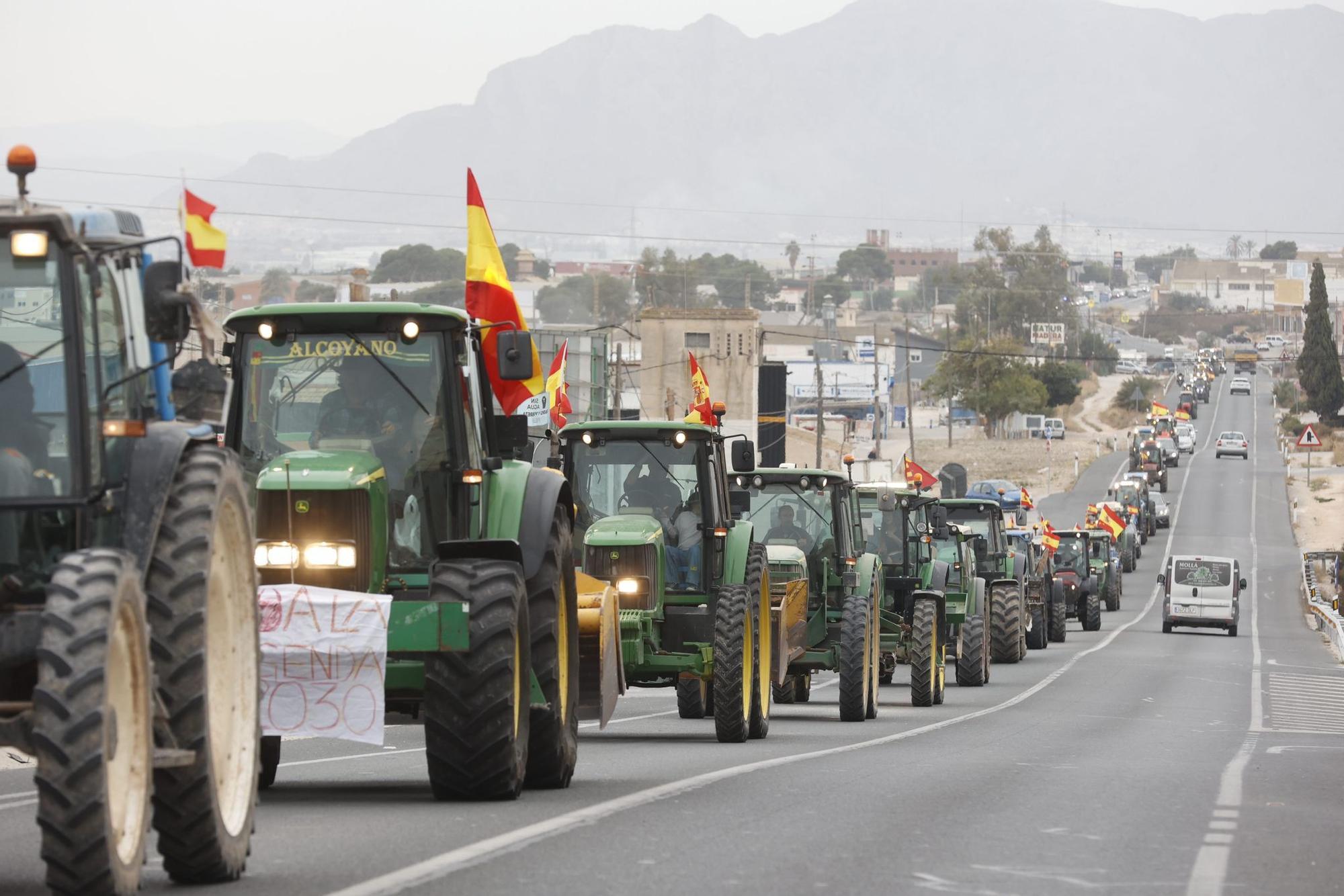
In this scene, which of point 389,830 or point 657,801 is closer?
point 389,830

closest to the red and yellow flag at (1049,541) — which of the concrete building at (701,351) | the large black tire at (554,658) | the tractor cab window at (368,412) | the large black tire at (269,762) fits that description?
the concrete building at (701,351)

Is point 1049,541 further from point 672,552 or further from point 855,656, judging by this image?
point 672,552

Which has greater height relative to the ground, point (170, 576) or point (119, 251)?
point (119, 251)

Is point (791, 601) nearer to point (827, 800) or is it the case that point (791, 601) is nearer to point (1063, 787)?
point (1063, 787)

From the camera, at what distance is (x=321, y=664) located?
37.5 ft

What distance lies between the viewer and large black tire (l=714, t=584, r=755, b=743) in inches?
750

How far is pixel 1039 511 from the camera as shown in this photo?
93938mm

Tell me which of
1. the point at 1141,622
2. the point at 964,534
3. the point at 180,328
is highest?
the point at 180,328

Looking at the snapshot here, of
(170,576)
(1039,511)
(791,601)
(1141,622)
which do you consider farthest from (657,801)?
(1039,511)

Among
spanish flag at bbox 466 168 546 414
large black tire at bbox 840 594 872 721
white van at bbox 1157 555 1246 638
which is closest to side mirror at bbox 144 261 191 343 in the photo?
spanish flag at bbox 466 168 546 414

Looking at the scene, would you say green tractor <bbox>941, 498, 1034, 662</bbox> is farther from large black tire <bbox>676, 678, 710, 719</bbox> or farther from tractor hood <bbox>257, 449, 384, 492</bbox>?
tractor hood <bbox>257, 449, 384, 492</bbox>

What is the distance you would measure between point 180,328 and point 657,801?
17.5 feet

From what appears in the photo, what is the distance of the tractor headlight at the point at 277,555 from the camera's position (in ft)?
40.1

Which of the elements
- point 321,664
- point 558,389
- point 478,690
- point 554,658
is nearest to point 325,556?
point 321,664
